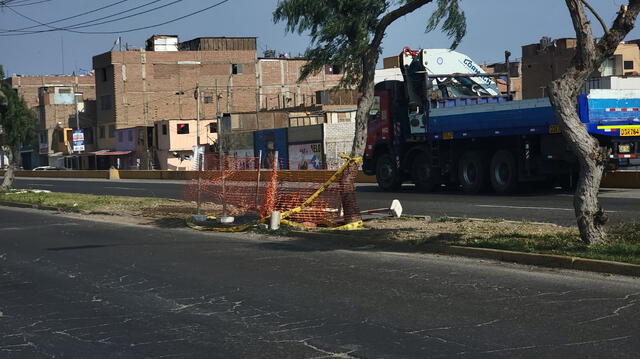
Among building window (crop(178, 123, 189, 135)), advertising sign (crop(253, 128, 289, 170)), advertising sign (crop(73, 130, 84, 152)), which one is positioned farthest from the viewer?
advertising sign (crop(73, 130, 84, 152))

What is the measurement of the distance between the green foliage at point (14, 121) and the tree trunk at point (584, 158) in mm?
30874

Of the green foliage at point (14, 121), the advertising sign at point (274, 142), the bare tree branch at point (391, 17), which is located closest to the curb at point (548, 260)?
the bare tree branch at point (391, 17)

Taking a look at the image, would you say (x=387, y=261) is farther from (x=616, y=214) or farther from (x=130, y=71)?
(x=130, y=71)

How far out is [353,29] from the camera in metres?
15.0

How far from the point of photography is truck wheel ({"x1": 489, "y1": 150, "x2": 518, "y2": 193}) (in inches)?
901

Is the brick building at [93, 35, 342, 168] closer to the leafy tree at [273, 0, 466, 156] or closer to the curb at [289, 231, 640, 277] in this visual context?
the leafy tree at [273, 0, 466, 156]

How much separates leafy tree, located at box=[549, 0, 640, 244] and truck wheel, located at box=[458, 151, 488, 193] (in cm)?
1315

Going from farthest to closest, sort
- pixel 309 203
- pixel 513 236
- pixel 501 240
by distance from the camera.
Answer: pixel 309 203, pixel 513 236, pixel 501 240

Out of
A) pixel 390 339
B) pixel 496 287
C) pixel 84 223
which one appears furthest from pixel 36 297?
pixel 84 223

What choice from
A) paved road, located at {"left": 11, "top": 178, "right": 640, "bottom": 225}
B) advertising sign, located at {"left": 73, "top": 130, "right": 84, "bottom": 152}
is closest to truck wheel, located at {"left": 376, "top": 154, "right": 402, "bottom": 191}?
paved road, located at {"left": 11, "top": 178, "right": 640, "bottom": 225}

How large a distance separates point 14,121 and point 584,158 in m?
32.1

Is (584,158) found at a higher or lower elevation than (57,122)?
lower

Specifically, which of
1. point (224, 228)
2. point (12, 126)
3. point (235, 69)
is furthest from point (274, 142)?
point (224, 228)

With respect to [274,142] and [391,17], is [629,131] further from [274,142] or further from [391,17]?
[274,142]
